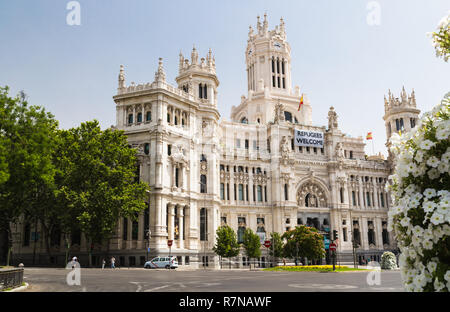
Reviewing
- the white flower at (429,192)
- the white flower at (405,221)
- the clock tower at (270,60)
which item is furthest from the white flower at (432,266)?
the clock tower at (270,60)

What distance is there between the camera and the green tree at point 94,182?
43812 millimetres

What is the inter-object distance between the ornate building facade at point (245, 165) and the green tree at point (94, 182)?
6.75 meters

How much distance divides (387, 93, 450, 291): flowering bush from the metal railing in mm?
16955

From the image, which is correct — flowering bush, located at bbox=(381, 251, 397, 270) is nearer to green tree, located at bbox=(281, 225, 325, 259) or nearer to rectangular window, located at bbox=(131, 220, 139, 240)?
green tree, located at bbox=(281, 225, 325, 259)

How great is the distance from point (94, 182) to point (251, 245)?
26.1 metres

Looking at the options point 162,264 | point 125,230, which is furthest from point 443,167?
point 125,230

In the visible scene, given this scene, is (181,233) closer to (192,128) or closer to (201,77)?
(192,128)

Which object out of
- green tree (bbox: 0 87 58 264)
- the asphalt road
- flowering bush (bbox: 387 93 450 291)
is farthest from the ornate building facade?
flowering bush (bbox: 387 93 450 291)

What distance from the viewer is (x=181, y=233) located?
5619 centimetres

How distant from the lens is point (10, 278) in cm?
1775

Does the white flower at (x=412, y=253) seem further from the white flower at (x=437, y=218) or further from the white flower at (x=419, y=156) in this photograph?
the white flower at (x=419, y=156)

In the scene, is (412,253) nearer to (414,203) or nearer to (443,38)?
(414,203)

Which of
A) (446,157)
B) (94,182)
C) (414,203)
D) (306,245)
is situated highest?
(94,182)

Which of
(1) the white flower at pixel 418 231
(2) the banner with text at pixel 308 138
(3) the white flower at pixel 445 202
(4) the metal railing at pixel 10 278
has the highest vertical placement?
(2) the banner with text at pixel 308 138
